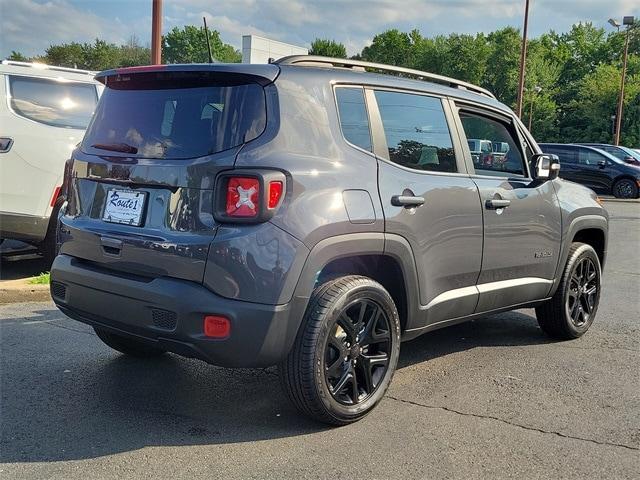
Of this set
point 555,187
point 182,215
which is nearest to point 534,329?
point 555,187

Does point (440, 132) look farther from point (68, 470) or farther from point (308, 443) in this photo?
point (68, 470)

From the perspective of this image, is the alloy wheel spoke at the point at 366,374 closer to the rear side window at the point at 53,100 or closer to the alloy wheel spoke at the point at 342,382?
the alloy wheel spoke at the point at 342,382

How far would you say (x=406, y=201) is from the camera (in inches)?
141

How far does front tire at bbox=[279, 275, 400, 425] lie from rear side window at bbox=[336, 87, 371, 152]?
75cm

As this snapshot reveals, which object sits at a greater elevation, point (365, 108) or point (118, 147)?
point (365, 108)

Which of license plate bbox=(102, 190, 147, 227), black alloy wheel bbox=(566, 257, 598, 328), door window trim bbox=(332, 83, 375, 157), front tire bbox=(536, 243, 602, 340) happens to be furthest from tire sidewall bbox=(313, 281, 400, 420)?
black alloy wheel bbox=(566, 257, 598, 328)

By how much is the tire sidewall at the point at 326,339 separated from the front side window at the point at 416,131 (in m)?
0.78

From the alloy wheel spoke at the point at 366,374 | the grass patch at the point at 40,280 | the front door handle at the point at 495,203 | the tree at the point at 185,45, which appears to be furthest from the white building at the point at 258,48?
the tree at the point at 185,45

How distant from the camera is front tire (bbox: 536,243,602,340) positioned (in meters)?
5.07

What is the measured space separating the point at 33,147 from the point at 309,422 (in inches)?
175

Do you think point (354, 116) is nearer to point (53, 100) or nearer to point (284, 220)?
point (284, 220)

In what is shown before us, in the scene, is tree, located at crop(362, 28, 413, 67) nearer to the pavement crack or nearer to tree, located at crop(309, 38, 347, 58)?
tree, located at crop(309, 38, 347, 58)

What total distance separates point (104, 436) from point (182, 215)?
46.4 inches

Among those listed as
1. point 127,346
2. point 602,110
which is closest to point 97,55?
point 602,110
